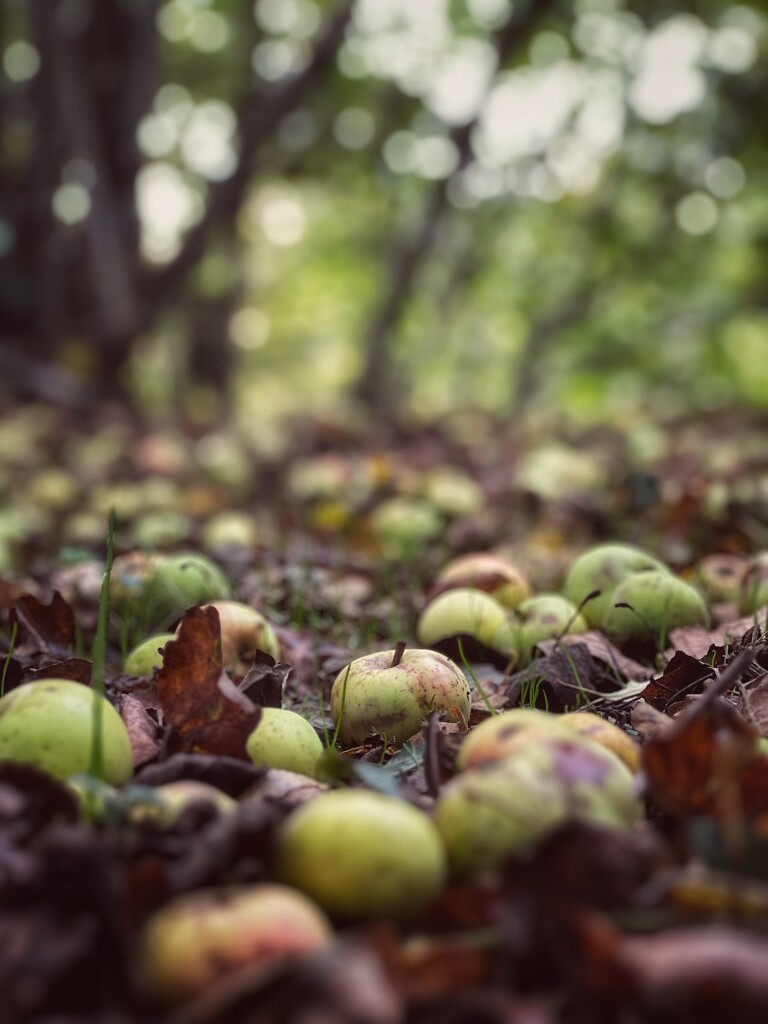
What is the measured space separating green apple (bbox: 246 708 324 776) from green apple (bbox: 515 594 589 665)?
0.76m

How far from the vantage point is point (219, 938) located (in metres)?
0.96

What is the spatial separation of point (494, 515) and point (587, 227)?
7.27 meters

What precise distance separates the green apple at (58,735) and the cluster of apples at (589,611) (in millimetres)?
994

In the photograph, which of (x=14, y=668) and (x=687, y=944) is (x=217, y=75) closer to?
(x=14, y=668)

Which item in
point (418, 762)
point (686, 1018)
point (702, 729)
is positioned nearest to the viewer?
point (686, 1018)

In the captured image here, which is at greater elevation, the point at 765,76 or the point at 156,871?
the point at 765,76

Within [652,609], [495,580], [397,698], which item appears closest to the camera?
[397,698]

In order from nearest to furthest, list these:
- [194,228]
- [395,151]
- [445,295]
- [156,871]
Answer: [156,871] → [194,228] → [445,295] → [395,151]

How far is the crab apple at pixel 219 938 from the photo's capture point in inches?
37.1

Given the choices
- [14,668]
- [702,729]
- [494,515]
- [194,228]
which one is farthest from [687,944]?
[194,228]

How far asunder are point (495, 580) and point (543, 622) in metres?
0.42

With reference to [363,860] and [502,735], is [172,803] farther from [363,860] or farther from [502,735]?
[502,735]

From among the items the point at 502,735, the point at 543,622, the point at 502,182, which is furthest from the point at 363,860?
the point at 502,182

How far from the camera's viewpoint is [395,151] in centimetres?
1170
